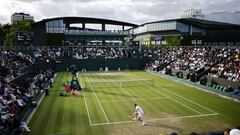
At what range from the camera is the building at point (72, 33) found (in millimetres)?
69875

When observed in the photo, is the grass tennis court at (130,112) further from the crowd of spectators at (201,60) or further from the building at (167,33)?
the building at (167,33)

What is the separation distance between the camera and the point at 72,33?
81125mm

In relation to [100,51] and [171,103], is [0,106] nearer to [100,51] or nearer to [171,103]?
[171,103]

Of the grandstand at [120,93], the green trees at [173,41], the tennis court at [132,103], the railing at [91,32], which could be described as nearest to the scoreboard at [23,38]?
the grandstand at [120,93]

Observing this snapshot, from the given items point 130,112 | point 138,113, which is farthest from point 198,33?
point 138,113

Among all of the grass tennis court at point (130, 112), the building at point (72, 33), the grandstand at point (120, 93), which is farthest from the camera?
the building at point (72, 33)

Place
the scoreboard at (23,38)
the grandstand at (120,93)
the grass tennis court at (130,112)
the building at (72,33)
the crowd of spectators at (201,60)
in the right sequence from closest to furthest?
the grass tennis court at (130,112), the grandstand at (120,93), the crowd of spectators at (201,60), the scoreboard at (23,38), the building at (72,33)

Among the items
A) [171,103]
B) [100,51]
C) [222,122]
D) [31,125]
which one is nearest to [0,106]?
[31,125]

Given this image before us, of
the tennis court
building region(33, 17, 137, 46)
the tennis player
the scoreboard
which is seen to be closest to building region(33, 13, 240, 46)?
building region(33, 17, 137, 46)

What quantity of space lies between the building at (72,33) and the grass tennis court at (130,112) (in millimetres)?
45469

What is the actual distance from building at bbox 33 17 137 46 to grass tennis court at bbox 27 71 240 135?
45.5m

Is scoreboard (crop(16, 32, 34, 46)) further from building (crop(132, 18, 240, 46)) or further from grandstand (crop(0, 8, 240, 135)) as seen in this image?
building (crop(132, 18, 240, 46))

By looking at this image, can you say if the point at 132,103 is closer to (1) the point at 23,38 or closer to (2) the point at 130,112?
(2) the point at 130,112

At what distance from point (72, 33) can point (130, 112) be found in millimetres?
66136
